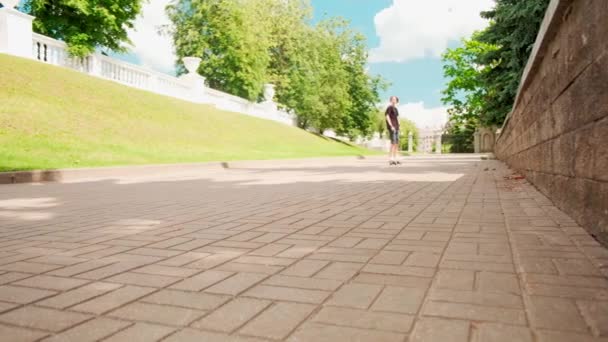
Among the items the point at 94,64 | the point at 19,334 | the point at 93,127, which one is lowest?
the point at 19,334

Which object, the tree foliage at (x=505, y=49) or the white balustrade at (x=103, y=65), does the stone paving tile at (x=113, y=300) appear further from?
the white balustrade at (x=103, y=65)

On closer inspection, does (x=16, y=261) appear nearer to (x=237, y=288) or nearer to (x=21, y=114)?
(x=237, y=288)

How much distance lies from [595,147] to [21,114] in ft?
45.6

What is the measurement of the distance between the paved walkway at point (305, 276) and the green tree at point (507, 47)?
7693 mm

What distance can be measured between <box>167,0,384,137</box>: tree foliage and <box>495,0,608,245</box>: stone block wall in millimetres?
32201

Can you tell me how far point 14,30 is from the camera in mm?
17172

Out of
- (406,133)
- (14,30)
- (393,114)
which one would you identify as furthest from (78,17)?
(406,133)

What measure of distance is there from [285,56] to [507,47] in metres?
34.7

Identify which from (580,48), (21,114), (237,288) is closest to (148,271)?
(237,288)

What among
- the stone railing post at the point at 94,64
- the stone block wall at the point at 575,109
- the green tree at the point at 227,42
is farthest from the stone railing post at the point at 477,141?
the stone block wall at the point at 575,109

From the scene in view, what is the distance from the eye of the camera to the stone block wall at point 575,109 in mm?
2900

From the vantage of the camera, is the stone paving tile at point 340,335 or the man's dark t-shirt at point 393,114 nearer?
the stone paving tile at point 340,335

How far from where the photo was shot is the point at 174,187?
8156mm

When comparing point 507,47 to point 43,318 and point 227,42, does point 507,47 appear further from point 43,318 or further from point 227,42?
point 227,42
